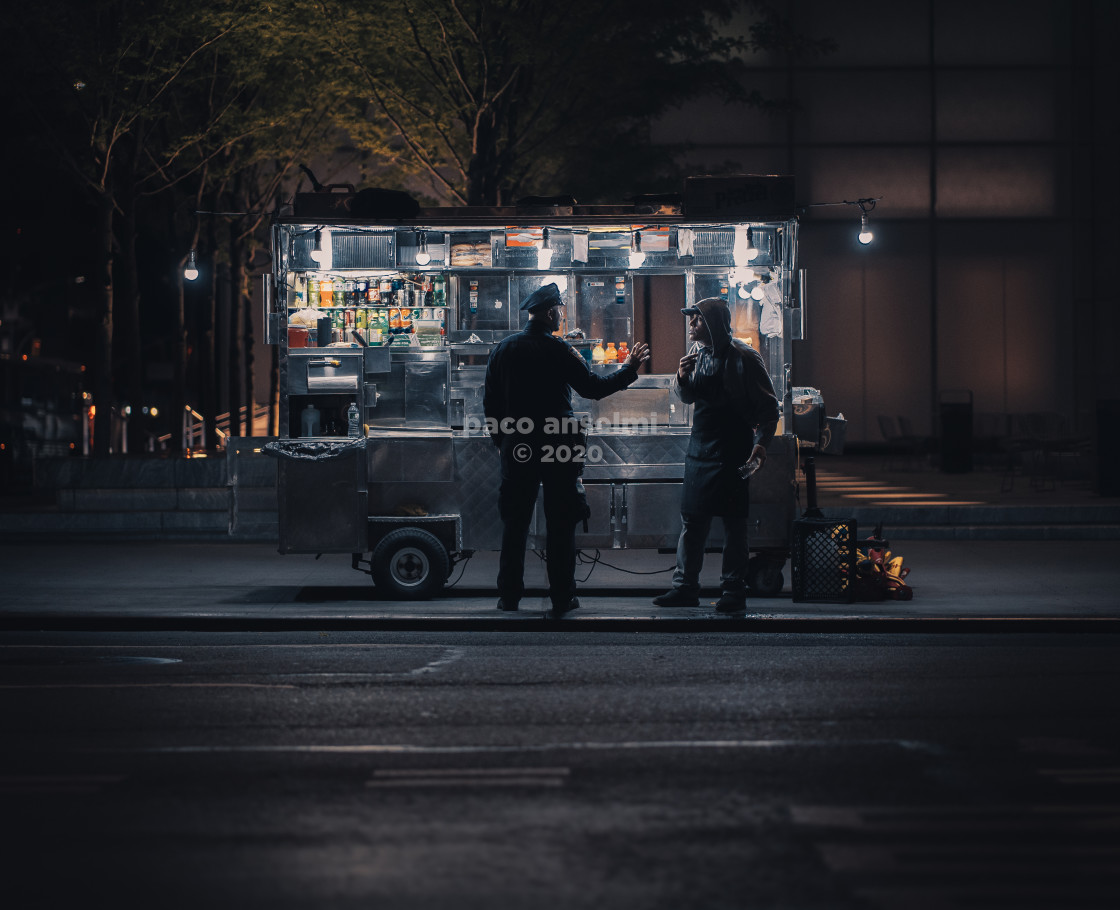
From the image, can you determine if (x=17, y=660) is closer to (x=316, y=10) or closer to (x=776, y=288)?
(x=776, y=288)

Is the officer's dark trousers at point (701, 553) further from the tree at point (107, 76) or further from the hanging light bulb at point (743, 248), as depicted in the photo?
the tree at point (107, 76)

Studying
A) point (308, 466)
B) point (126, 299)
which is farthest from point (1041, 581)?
point (126, 299)

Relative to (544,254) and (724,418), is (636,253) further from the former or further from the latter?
(724,418)

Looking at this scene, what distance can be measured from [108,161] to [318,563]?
9.92 meters

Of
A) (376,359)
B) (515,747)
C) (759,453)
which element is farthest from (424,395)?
(515,747)

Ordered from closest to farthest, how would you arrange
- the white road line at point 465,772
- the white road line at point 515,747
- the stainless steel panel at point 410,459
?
the white road line at point 465,772
the white road line at point 515,747
the stainless steel panel at point 410,459

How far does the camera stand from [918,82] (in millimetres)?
36688

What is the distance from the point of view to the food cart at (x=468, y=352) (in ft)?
38.9

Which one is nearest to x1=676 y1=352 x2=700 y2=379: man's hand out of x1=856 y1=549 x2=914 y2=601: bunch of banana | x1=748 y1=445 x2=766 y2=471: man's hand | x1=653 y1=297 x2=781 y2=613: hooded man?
x1=653 y1=297 x2=781 y2=613: hooded man

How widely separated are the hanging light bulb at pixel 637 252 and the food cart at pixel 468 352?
19 mm

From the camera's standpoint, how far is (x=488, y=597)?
12.1m

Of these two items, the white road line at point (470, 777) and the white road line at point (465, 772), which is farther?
the white road line at point (465, 772)

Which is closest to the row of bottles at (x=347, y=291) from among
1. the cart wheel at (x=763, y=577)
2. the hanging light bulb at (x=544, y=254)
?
the hanging light bulb at (x=544, y=254)

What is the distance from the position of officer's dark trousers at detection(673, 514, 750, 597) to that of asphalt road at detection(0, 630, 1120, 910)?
1.24 metres
